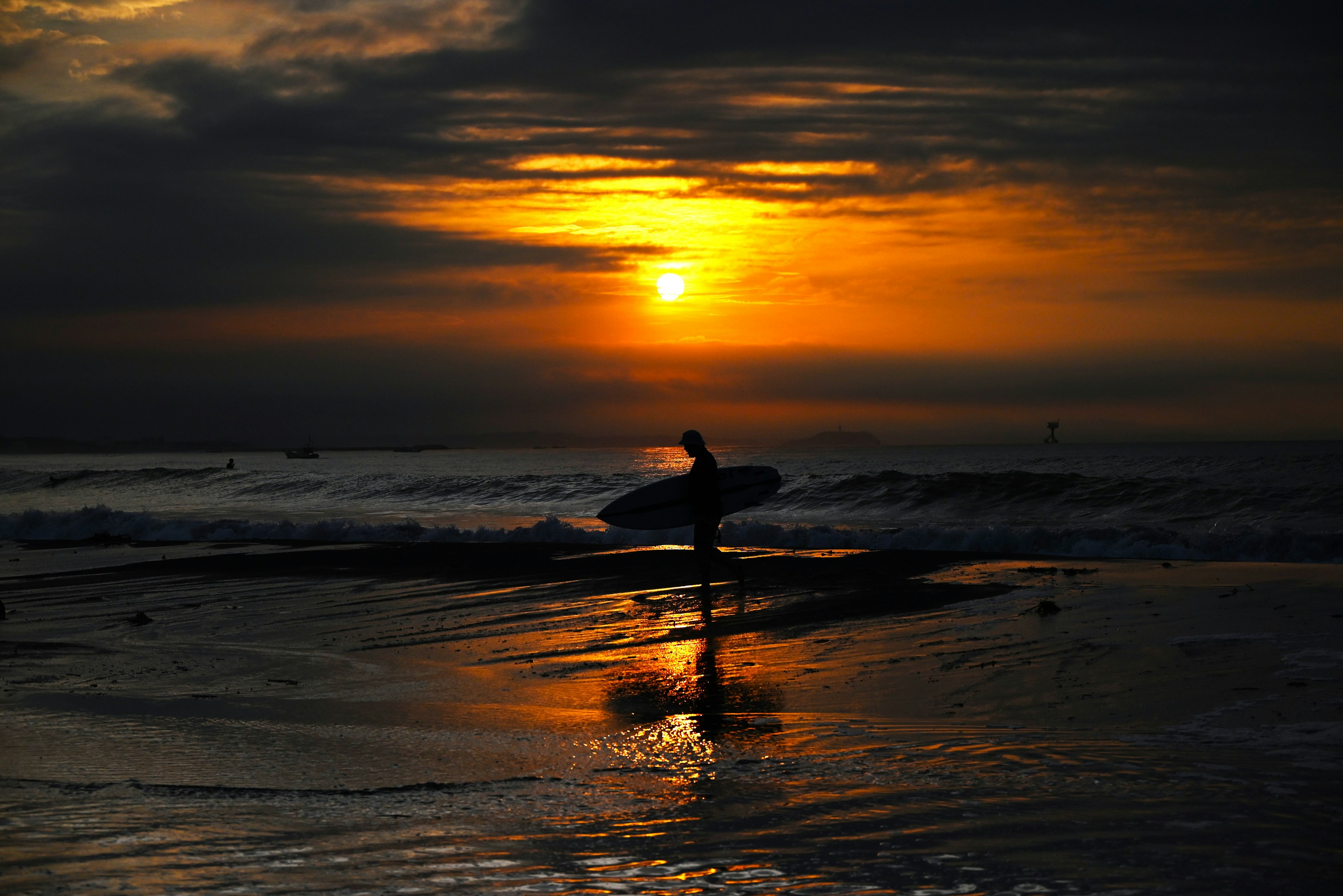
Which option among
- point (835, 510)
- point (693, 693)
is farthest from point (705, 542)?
point (835, 510)

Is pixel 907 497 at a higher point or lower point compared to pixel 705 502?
lower

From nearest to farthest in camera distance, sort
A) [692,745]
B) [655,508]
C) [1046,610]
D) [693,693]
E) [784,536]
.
Answer: [692,745]
[693,693]
[1046,610]
[655,508]
[784,536]

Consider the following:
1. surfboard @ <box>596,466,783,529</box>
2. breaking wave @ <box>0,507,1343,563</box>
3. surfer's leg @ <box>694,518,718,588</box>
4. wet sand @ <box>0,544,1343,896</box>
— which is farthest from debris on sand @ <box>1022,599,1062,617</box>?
surfboard @ <box>596,466,783,529</box>

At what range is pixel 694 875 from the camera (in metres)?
3.77

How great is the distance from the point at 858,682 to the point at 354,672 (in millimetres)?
4223

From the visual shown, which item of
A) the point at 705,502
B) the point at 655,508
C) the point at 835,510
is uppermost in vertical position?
the point at 705,502

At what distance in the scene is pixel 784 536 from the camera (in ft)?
67.3

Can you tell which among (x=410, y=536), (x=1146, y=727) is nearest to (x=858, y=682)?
(x=1146, y=727)

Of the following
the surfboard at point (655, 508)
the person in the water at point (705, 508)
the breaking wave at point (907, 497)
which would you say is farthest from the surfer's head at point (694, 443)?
the breaking wave at point (907, 497)

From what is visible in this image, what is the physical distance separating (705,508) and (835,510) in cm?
1857

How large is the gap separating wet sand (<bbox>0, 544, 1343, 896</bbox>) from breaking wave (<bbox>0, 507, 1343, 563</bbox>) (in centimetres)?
517

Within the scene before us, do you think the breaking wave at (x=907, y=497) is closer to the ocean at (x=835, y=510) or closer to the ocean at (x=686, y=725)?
the ocean at (x=835, y=510)

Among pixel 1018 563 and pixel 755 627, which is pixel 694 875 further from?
pixel 1018 563

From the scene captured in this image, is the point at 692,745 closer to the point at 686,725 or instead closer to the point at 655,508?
the point at 686,725
